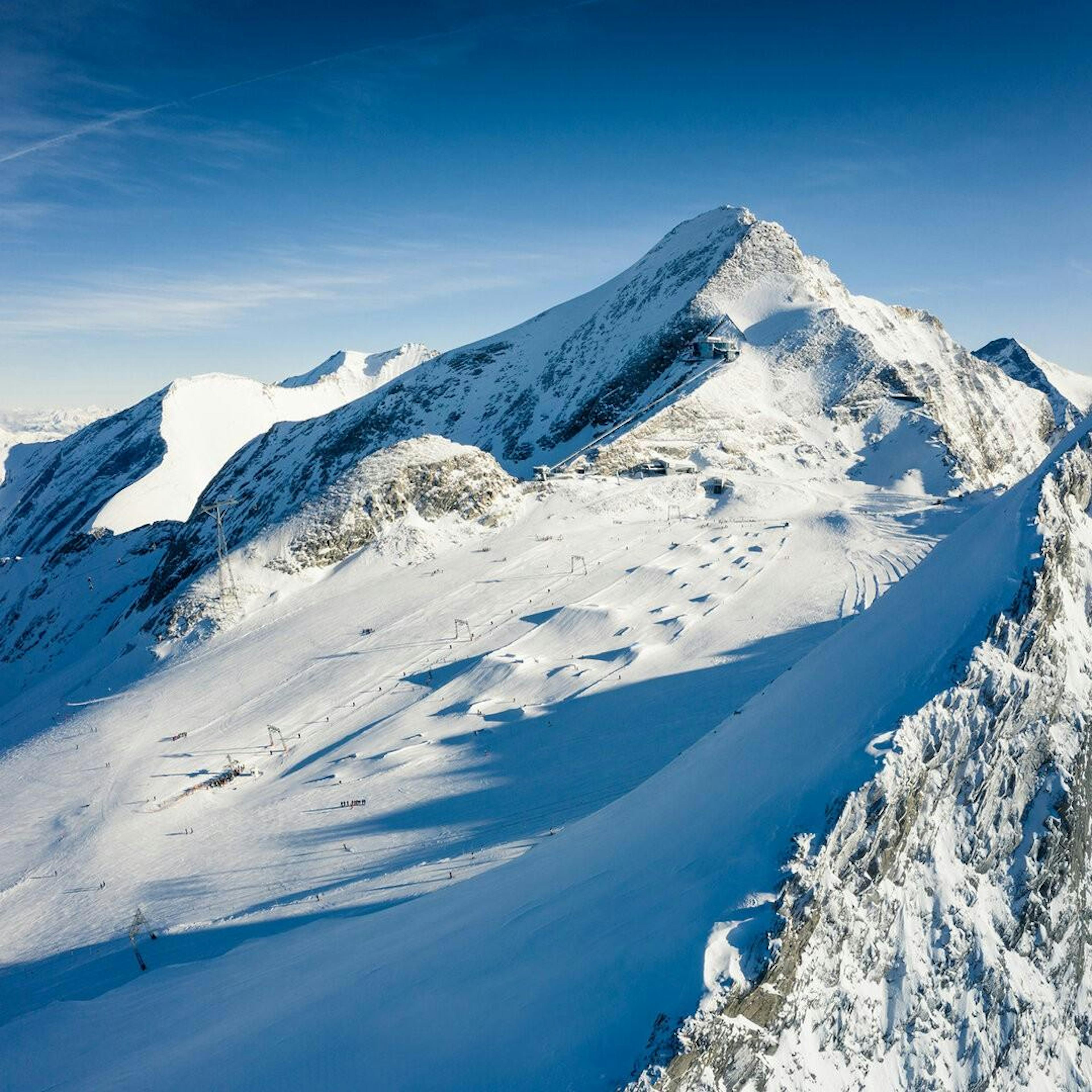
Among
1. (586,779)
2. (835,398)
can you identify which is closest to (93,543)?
(586,779)

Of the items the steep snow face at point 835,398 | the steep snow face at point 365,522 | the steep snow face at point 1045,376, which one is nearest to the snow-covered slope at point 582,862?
the steep snow face at point 365,522

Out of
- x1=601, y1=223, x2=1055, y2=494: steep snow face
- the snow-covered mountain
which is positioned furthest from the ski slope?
the snow-covered mountain

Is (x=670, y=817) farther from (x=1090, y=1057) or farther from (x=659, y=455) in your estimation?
(x=659, y=455)

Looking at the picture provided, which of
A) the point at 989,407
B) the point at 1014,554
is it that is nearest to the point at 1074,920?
the point at 1014,554

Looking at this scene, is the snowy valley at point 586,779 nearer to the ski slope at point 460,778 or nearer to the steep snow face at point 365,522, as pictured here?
the ski slope at point 460,778

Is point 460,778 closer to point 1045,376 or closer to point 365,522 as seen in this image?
point 365,522

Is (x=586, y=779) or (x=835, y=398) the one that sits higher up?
(x=835, y=398)
